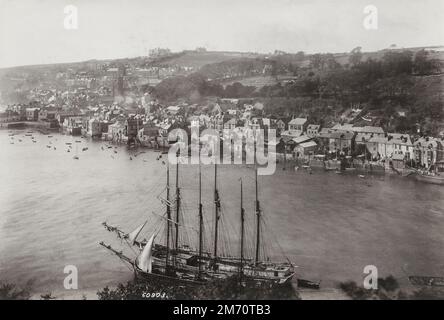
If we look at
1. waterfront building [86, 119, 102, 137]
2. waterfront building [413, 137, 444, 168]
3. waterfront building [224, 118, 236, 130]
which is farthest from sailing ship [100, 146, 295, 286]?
waterfront building [86, 119, 102, 137]

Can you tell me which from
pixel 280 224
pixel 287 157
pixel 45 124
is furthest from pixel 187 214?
pixel 45 124

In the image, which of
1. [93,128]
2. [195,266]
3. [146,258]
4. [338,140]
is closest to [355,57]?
[338,140]

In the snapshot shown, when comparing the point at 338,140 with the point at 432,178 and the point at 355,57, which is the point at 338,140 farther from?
the point at 355,57

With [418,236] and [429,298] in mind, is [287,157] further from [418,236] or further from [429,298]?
[429,298]

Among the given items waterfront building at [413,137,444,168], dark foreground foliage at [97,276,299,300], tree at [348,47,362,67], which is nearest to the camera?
dark foreground foliage at [97,276,299,300]

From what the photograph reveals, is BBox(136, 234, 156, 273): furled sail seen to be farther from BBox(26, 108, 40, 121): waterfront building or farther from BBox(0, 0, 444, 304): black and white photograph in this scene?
BBox(26, 108, 40, 121): waterfront building
